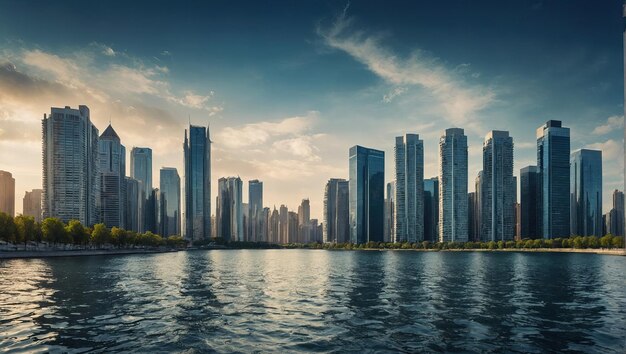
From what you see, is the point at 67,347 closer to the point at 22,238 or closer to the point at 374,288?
the point at 374,288

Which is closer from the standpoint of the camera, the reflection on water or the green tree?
the reflection on water

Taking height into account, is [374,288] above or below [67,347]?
below

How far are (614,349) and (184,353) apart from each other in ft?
123

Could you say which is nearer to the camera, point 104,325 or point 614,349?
point 614,349

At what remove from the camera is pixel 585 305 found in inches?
2285

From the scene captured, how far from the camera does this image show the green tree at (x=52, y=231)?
185875 mm

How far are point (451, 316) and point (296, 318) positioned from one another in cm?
1883

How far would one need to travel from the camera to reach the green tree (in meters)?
186

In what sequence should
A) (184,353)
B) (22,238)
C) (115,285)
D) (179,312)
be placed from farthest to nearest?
(22,238), (115,285), (179,312), (184,353)

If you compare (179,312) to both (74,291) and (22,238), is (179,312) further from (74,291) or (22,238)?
(22,238)

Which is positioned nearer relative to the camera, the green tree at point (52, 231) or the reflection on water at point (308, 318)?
the reflection on water at point (308, 318)

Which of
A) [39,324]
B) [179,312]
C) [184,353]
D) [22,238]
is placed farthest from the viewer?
[22,238]

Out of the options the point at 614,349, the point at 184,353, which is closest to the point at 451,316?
the point at 614,349

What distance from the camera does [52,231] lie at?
187375mm
